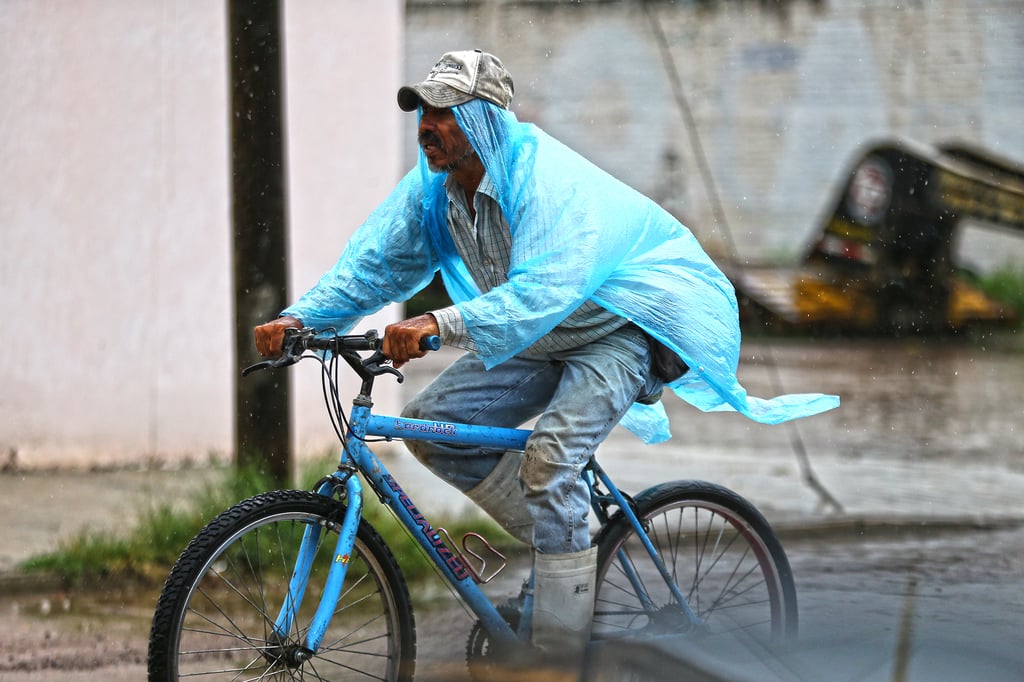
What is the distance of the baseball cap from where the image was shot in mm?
3020

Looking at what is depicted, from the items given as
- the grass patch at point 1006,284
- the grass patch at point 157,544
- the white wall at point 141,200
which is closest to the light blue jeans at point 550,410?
the grass patch at point 157,544

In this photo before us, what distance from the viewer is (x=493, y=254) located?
329 centimetres

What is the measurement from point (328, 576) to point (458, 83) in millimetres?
1148

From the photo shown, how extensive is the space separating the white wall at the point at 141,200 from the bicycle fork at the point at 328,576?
13.4 feet

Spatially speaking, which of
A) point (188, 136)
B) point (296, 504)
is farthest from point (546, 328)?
point (188, 136)

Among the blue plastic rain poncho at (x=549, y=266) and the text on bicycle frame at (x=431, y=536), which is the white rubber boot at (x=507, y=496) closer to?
the text on bicycle frame at (x=431, y=536)

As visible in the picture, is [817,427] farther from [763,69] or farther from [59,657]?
[763,69]

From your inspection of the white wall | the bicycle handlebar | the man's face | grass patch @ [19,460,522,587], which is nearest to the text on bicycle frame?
the bicycle handlebar

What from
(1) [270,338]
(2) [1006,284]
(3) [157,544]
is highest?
(1) [270,338]

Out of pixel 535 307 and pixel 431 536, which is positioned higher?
pixel 535 307

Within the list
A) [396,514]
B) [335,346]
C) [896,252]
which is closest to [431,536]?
[396,514]

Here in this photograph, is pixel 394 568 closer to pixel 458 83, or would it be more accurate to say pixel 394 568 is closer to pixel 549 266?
pixel 549 266

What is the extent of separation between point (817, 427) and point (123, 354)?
177 inches

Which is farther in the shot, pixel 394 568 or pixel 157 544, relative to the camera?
pixel 157 544
